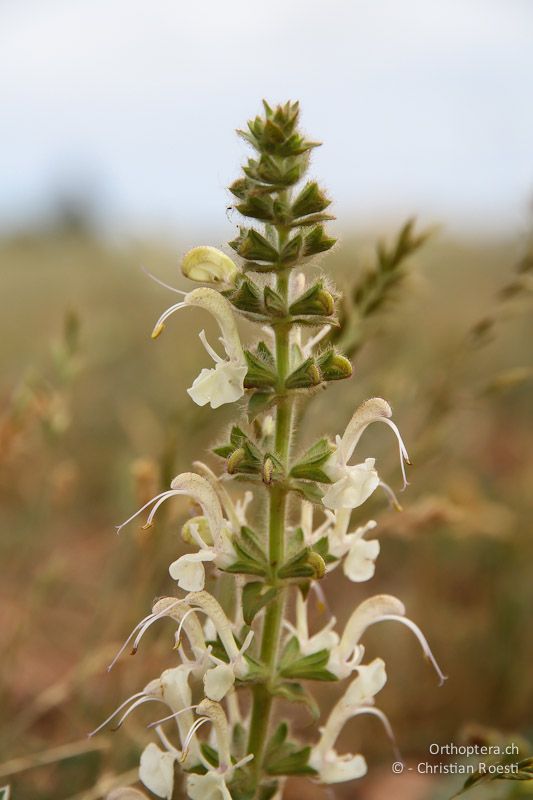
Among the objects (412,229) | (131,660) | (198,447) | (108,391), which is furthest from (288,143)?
(108,391)

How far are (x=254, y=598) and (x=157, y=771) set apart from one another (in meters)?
0.35

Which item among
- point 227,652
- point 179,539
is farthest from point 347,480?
point 179,539

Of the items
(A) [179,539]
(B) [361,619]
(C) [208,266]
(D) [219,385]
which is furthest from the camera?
(A) [179,539]

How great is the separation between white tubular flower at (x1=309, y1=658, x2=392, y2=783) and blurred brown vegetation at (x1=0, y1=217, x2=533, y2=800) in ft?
1.54

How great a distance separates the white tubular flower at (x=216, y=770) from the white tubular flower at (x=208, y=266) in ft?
2.39

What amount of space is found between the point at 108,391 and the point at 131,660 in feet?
14.3

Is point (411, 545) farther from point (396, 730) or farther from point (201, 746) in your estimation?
point (201, 746)

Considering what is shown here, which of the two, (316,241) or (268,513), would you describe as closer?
(316,241)

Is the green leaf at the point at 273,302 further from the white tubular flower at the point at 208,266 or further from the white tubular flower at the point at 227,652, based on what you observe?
the white tubular flower at the point at 227,652

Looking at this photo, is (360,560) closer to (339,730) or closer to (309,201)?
(339,730)

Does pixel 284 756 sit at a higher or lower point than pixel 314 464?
lower

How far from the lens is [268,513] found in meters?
1.50

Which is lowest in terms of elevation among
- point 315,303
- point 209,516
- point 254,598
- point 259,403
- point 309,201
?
point 254,598

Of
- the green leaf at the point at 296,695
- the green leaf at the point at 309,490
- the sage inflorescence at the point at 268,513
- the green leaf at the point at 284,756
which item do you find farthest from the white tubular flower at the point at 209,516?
the green leaf at the point at 284,756
